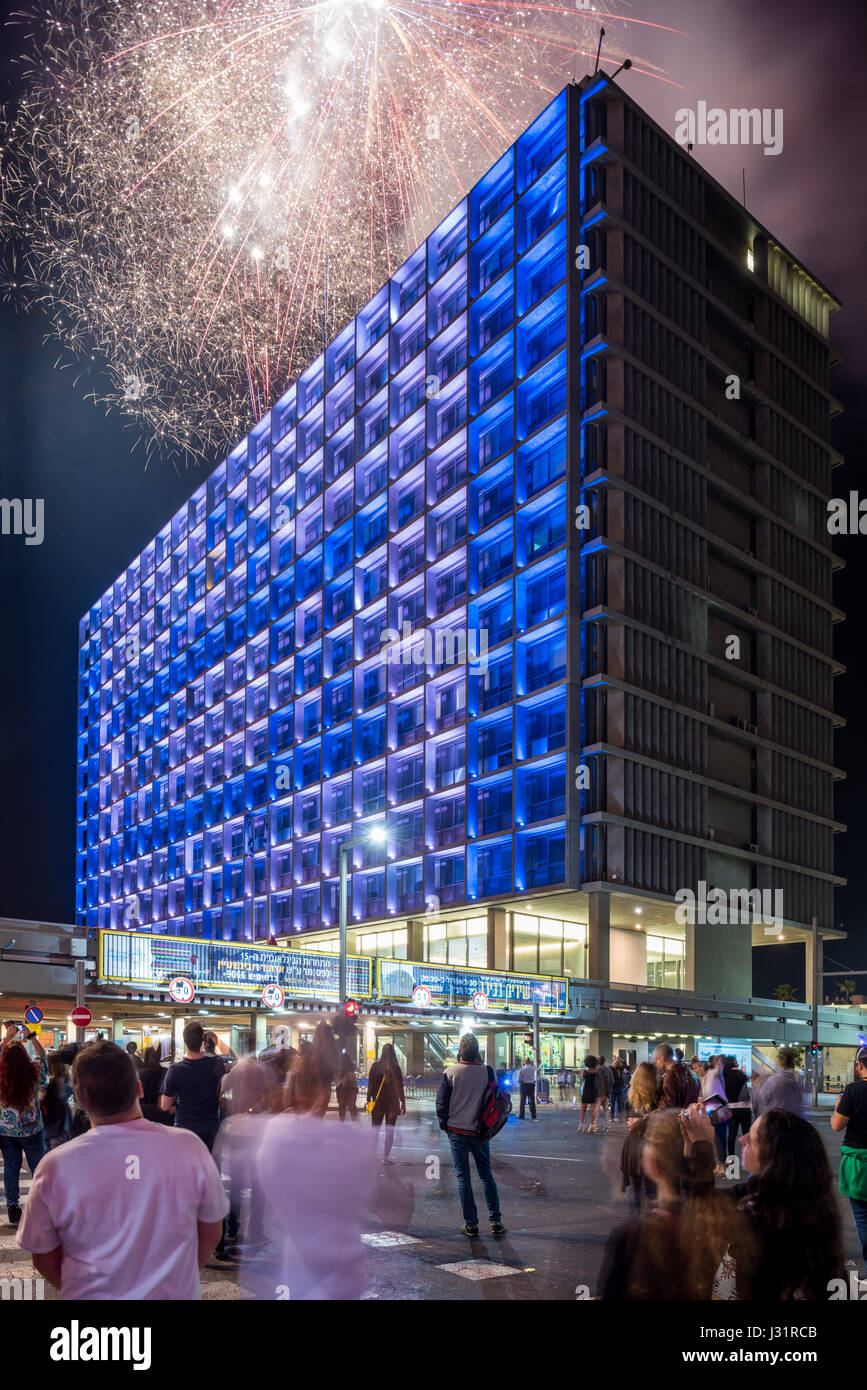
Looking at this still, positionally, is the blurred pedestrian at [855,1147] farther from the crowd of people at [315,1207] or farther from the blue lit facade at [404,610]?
the blue lit facade at [404,610]

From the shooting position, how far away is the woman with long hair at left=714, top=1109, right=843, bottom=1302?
168 inches

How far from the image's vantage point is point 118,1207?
409cm

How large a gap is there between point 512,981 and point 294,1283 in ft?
149

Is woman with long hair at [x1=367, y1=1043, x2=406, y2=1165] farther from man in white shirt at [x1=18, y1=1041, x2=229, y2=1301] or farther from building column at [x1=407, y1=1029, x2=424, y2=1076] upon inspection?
building column at [x1=407, y1=1029, x2=424, y2=1076]

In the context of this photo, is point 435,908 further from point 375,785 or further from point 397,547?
point 397,547

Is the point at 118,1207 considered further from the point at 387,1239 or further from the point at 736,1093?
the point at 736,1093

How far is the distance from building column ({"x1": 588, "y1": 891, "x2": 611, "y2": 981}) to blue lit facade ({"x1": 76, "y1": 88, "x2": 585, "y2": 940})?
2.10 metres

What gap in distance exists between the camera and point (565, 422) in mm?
54625

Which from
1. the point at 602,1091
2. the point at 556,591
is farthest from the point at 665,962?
the point at 602,1091

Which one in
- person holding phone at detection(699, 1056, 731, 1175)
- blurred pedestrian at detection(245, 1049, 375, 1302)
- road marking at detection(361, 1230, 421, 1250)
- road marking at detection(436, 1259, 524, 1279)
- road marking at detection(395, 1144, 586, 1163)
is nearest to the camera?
blurred pedestrian at detection(245, 1049, 375, 1302)

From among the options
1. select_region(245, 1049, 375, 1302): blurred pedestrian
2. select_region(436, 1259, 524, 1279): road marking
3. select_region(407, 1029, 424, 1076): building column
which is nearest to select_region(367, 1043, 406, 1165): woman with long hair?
select_region(436, 1259, 524, 1279): road marking

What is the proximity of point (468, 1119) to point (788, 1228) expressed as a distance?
24.7 ft

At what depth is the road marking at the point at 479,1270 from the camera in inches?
378
